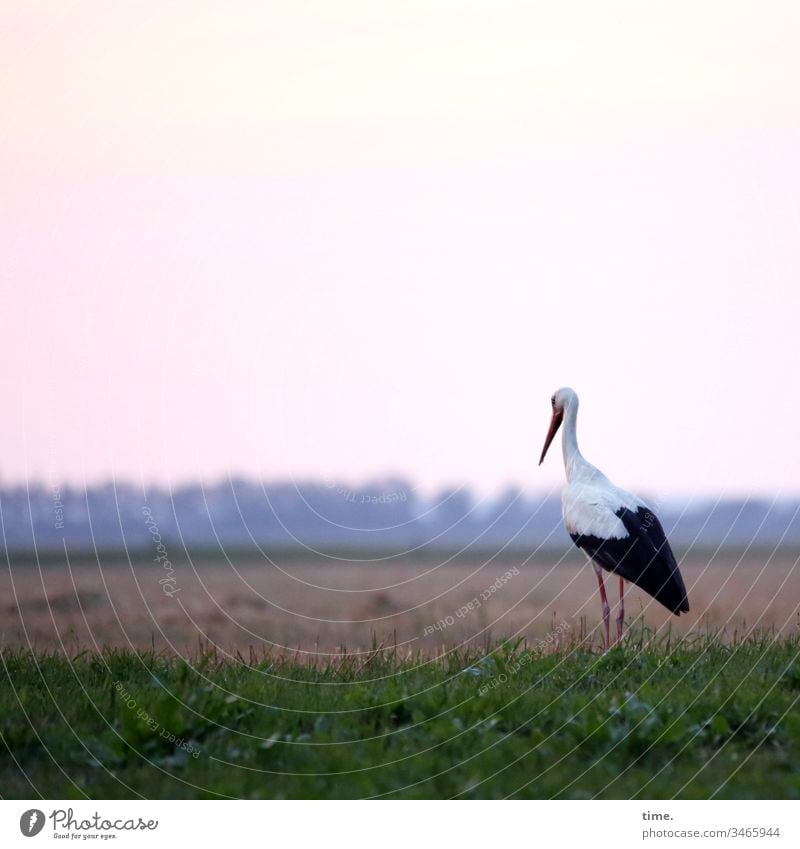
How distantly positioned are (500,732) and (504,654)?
131 cm

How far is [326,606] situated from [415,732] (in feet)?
73.7

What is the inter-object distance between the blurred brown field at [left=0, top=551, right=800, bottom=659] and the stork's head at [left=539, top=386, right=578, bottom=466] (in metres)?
1.21

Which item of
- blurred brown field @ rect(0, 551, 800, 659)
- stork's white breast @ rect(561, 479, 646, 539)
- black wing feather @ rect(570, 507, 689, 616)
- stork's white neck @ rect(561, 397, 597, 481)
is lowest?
blurred brown field @ rect(0, 551, 800, 659)

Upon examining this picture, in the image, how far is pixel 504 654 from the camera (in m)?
7.52

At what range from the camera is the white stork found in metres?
9.47

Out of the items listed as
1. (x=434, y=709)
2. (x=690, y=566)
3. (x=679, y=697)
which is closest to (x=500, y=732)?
(x=434, y=709)
